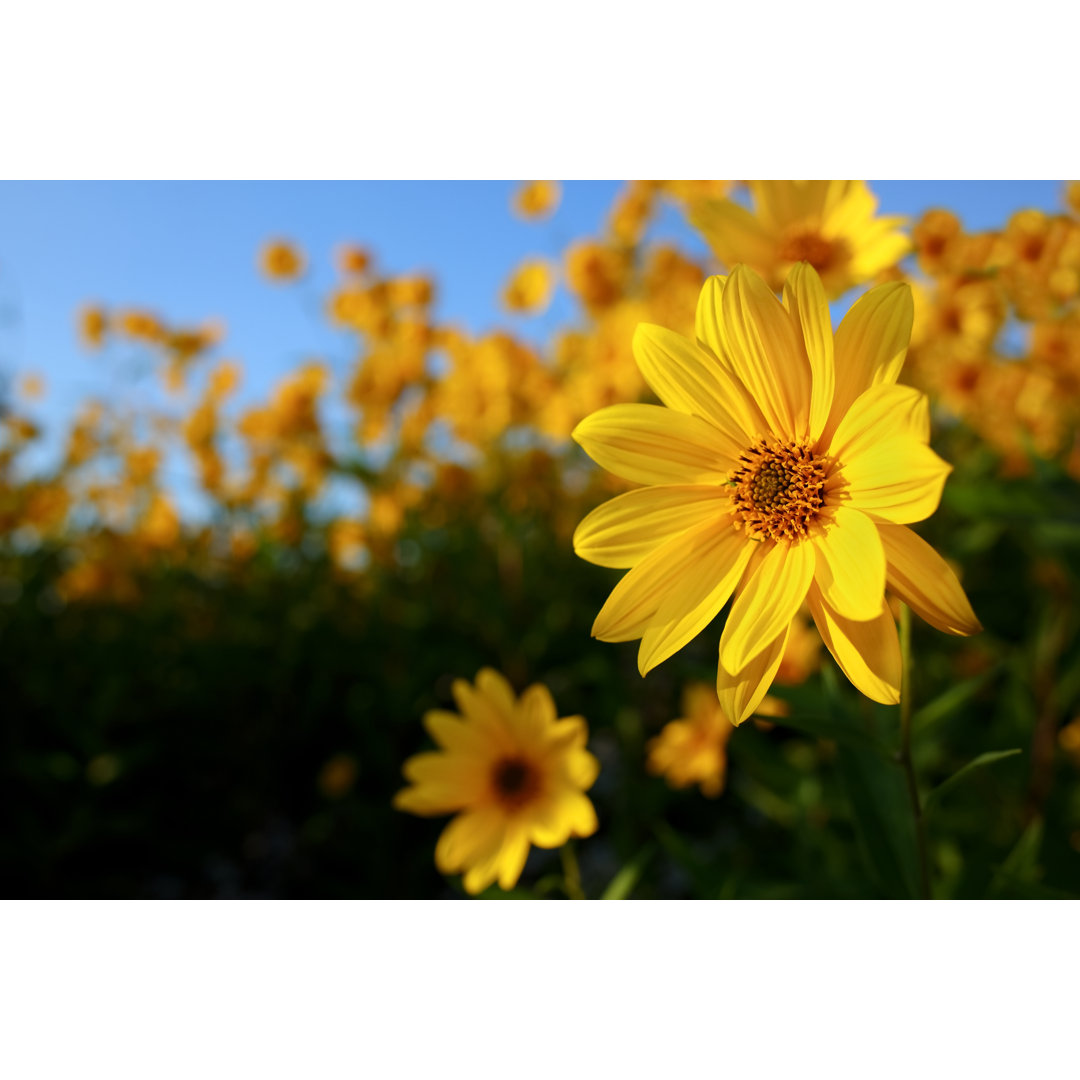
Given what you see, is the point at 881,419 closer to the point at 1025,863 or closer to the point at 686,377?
the point at 686,377

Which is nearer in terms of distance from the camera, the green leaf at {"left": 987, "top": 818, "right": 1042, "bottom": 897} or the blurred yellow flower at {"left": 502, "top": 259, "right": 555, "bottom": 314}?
the green leaf at {"left": 987, "top": 818, "right": 1042, "bottom": 897}

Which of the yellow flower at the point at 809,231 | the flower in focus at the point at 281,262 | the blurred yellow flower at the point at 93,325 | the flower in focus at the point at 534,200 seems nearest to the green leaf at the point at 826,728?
the yellow flower at the point at 809,231

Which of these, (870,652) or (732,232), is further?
(732,232)

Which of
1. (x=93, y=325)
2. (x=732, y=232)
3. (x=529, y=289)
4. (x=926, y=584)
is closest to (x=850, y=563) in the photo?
A: (x=926, y=584)

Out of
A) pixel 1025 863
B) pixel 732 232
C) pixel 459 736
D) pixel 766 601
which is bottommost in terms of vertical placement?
pixel 1025 863

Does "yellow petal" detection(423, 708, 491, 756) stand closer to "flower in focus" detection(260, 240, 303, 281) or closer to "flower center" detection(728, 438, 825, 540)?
"flower center" detection(728, 438, 825, 540)

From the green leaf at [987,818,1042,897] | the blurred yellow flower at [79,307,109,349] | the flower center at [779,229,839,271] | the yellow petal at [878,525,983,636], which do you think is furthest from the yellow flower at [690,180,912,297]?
the blurred yellow flower at [79,307,109,349]
